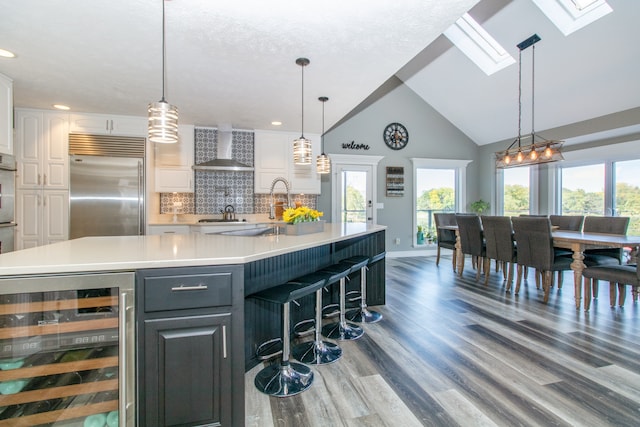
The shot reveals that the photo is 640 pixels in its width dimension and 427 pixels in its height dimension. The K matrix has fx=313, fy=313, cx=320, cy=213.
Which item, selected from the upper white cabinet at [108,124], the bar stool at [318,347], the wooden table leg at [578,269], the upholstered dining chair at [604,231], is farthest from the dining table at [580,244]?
the upper white cabinet at [108,124]

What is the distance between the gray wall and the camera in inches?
251

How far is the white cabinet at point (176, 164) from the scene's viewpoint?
488 cm

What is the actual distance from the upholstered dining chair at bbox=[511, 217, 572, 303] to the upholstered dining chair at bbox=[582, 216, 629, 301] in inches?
15.3

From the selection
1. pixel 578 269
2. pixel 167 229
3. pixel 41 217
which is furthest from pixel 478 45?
pixel 41 217

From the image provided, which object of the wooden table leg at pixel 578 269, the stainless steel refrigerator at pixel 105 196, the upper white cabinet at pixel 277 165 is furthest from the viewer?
the upper white cabinet at pixel 277 165

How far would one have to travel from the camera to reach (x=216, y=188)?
5324 millimetres

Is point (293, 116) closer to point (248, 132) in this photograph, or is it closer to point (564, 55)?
point (248, 132)

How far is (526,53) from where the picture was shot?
4.50 m

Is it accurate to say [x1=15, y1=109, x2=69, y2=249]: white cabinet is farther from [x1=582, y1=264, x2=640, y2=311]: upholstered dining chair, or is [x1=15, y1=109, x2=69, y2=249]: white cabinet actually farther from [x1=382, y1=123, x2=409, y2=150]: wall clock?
[x1=582, y1=264, x2=640, y2=311]: upholstered dining chair

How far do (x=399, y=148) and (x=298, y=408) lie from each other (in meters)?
5.85

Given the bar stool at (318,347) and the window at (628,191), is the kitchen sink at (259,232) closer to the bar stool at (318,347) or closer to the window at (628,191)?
the bar stool at (318,347)

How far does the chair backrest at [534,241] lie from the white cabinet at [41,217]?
5823 mm

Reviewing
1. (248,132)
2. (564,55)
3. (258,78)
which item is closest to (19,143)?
(248,132)

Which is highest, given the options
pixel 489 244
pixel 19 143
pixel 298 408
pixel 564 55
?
pixel 564 55
